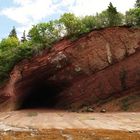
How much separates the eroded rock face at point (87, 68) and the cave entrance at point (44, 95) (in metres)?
0.96

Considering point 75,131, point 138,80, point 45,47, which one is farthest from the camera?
point 45,47

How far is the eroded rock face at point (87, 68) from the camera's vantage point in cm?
5012

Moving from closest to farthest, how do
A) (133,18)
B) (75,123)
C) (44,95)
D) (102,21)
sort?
(75,123), (133,18), (102,21), (44,95)

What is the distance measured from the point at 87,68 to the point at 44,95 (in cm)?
1539

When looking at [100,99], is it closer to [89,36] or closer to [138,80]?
[138,80]

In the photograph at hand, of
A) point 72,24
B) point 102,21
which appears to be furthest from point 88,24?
point 72,24

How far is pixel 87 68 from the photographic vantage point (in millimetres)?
51594

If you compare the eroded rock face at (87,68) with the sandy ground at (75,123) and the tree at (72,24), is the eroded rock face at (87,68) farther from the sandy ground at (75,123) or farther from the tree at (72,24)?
the sandy ground at (75,123)

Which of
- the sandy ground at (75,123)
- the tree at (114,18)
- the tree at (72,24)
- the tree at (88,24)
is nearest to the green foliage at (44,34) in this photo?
the tree at (72,24)

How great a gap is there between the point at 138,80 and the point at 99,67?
229 inches

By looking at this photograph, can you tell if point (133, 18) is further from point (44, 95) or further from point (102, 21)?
point (44, 95)

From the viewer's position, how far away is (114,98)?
49.5 m

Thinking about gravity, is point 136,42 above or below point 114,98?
above

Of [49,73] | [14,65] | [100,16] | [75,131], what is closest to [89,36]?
[100,16]
